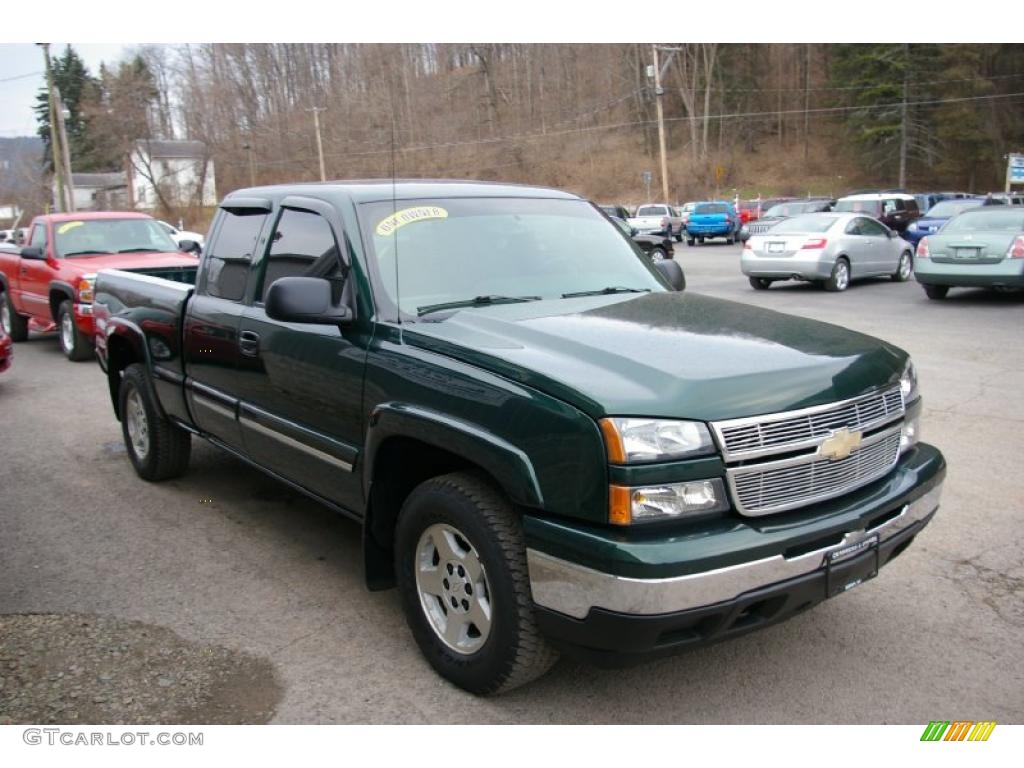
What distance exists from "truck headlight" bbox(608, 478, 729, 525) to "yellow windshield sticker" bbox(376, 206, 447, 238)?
5.96 ft

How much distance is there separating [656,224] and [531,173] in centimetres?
3556

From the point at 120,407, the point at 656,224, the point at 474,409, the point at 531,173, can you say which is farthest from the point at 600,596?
the point at 531,173

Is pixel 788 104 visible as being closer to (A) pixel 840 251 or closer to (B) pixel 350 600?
(A) pixel 840 251

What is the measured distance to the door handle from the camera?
174 inches

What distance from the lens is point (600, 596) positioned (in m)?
2.70

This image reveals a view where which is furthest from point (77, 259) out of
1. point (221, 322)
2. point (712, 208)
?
point (712, 208)

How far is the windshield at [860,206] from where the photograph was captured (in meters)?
27.6

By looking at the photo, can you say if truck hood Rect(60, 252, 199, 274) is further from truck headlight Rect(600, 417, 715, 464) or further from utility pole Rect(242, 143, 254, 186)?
utility pole Rect(242, 143, 254, 186)

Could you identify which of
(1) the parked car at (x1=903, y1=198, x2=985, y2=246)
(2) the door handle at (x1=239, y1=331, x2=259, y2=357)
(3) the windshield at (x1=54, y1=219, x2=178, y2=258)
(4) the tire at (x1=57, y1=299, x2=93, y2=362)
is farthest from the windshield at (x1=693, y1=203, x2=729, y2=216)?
(2) the door handle at (x1=239, y1=331, x2=259, y2=357)

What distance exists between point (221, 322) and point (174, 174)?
226ft

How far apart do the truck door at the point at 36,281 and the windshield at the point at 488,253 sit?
30.3 ft

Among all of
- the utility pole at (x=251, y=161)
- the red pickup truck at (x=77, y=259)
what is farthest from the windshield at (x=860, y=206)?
the utility pole at (x=251, y=161)

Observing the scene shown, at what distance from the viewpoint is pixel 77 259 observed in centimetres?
1148

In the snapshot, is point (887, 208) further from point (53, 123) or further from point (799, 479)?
point (53, 123)
